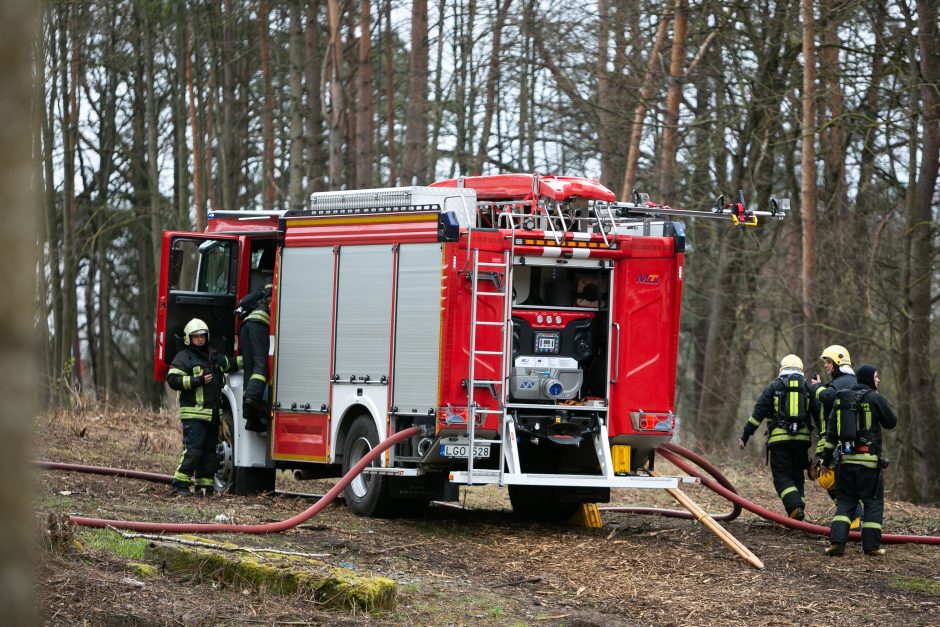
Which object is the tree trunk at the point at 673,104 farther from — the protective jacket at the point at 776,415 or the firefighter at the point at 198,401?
the firefighter at the point at 198,401

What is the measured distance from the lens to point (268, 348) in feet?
40.0

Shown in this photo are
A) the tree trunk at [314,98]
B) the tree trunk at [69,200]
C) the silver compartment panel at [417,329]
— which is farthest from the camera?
the tree trunk at [69,200]

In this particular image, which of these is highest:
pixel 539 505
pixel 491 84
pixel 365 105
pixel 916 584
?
pixel 491 84

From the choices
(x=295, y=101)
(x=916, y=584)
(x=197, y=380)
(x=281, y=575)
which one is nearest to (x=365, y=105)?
(x=295, y=101)

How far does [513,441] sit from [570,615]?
10.3 ft

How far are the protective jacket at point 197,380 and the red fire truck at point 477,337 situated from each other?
54 centimetres

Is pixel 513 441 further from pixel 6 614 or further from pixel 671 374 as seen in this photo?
pixel 6 614

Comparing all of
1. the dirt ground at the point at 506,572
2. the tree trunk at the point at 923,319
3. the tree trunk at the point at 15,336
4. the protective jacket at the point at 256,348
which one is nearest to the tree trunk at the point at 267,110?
the tree trunk at the point at 923,319

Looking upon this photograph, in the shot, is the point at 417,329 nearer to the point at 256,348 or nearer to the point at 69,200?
the point at 256,348

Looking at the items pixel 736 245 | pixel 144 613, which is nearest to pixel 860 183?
pixel 736 245

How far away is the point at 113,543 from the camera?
7.95m

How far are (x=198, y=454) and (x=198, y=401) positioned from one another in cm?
50

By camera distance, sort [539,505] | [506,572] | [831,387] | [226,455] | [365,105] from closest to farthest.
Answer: [506,572]
[831,387]
[539,505]
[226,455]
[365,105]

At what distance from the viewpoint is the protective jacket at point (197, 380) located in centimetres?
1178
